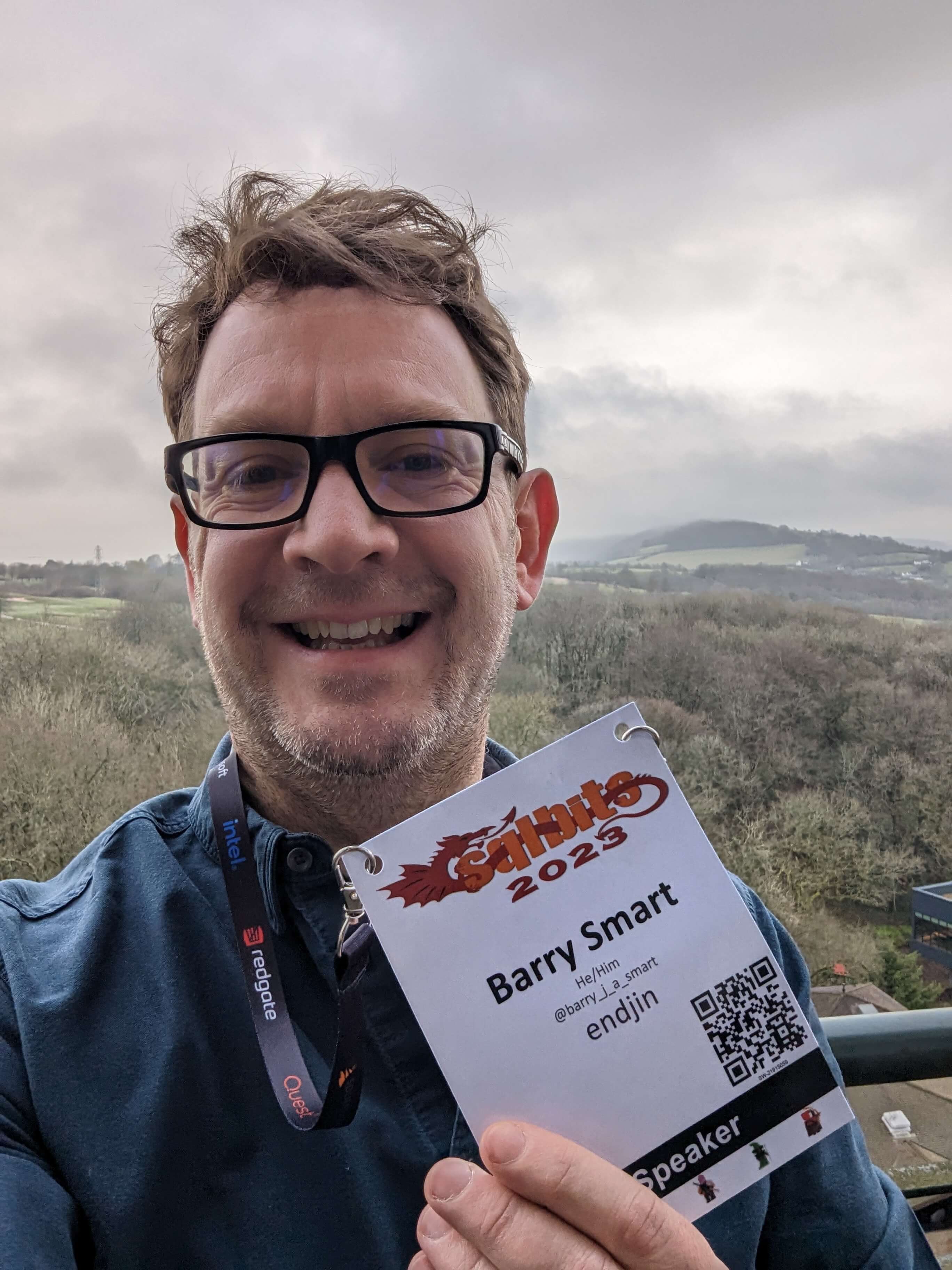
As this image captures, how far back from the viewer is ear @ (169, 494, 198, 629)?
3.55 ft

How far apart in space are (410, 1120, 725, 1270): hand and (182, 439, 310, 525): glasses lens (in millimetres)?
658

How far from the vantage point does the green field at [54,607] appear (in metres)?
1.83

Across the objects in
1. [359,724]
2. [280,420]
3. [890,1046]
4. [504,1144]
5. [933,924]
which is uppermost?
[280,420]

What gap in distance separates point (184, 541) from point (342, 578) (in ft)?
1.32

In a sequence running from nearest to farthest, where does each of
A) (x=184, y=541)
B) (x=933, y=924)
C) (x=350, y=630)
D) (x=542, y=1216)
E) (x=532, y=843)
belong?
(x=542, y=1216) < (x=532, y=843) < (x=350, y=630) < (x=184, y=541) < (x=933, y=924)

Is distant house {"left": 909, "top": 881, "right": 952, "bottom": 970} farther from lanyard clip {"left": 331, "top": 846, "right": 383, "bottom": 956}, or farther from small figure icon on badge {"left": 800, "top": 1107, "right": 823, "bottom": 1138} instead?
lanyard clip {"left": 331, "top": 846, "right": 383, "bottom": 956}

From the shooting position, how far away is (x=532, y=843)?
2.20ft

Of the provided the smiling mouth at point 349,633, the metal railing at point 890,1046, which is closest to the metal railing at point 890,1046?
the metal railing at point 890,1046

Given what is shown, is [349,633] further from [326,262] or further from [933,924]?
[933,924]

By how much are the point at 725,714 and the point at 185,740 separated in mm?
1340

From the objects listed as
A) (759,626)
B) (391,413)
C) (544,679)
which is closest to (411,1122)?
(391,413)

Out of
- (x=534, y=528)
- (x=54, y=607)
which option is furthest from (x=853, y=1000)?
(x=54, y=607)

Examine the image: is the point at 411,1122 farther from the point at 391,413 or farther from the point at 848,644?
the point at 848,644

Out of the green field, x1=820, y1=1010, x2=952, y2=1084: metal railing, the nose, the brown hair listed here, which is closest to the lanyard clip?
the nose
